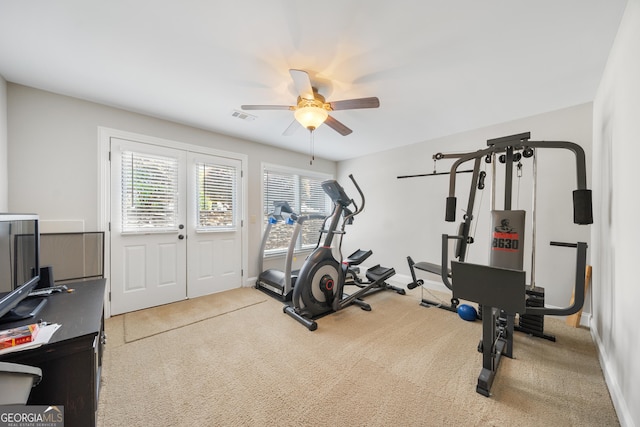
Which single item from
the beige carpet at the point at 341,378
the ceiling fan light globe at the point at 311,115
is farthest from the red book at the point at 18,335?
the ceiling fan light globe at the point at 311,115

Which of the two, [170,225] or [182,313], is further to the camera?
[170,225]

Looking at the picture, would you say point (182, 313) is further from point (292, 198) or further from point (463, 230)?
point (463, 230)

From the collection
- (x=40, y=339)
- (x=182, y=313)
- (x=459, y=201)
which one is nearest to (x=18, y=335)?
(x=40, y=339)

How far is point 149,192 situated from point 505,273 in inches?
153

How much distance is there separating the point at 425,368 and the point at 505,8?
8.53 ft

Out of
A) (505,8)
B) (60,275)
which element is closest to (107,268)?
(60,275)

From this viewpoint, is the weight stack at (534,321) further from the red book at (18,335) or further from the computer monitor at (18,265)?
the computer monitor at (18,265)

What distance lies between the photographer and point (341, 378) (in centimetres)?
183

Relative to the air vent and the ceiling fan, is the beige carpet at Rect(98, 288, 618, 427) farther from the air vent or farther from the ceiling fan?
the air vent

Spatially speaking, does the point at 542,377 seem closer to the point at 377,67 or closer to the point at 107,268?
the point at 377,67

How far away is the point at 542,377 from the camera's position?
1.85 meters

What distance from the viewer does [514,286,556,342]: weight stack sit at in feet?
7.84

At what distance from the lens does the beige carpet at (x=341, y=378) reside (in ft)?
4.91

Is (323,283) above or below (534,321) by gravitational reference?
above
